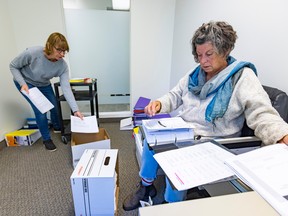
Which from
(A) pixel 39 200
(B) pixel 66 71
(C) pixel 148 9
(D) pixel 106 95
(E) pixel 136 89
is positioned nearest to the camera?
(A) pixel 39 200

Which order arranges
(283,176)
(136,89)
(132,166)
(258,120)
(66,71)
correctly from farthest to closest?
(136,89) → (66,71) → (132,166) → (258,120) → (283,176)

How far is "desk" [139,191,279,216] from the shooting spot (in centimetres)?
43

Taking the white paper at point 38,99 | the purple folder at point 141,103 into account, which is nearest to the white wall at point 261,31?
the purple folder at point 141,103

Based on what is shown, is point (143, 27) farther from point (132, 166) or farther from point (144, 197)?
point (144, 197)

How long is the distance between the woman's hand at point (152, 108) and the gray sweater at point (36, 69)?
3.24 ft

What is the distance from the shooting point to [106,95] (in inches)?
125

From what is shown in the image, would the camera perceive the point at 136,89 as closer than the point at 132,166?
No

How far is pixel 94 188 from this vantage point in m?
1.08

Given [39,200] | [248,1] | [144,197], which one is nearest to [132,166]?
[144,197]

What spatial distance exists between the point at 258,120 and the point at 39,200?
1.54 meters

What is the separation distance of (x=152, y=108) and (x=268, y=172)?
71 cm

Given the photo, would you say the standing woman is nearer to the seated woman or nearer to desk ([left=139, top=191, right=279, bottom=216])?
the seated woman

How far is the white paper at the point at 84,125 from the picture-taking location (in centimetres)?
157

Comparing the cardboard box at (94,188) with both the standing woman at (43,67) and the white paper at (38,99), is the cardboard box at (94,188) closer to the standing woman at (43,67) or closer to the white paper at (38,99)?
the standing woman at (43,67)
